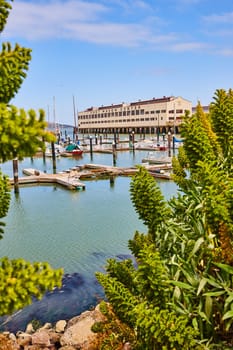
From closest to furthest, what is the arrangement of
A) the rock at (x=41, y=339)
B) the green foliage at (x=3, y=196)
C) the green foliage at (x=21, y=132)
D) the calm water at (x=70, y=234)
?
the green foliage at (x=21, y=132), the green foliage at (x=3, y=196), the rock at (x=41, y=339), the calm water at (x=70, y=234)

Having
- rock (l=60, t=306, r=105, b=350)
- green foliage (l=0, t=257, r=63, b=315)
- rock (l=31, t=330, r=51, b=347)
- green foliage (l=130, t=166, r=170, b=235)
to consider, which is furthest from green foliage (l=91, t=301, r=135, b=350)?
rock (l=31, t=330, r=51, b=347)

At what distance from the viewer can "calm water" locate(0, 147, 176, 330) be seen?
12156 mm

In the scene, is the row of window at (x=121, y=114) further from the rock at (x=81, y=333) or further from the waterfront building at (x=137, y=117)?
the rock at (x=81, y=333)

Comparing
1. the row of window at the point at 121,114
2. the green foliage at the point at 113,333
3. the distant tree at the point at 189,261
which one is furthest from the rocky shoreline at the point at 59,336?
the row of window at the point at 121,114

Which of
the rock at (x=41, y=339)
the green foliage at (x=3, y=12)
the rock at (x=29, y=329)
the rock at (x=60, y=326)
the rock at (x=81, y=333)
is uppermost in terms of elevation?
the green foliage at (x=3, y=12)

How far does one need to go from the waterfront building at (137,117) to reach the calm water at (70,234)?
47.2 metres

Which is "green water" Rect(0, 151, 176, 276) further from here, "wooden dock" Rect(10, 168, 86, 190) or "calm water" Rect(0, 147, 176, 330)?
"wooden dock" Rect(10, 168, 86, 190)

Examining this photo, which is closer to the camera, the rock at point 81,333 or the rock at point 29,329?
the rock at point 81,333

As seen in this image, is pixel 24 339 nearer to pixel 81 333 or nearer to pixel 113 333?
pixel 81 333

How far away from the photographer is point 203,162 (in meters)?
3.98

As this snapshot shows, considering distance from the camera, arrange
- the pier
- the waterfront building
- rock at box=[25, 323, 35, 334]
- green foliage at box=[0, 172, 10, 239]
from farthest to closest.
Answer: the waterfront building < the pier < rock at box=[25, 323, 35, 334] < green foliage at box=[0, 172, 10, 239]

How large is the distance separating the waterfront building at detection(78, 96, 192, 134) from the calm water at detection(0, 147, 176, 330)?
155ft

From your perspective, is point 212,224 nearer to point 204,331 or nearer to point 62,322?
point 204,331

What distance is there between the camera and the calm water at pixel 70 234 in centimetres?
1216
